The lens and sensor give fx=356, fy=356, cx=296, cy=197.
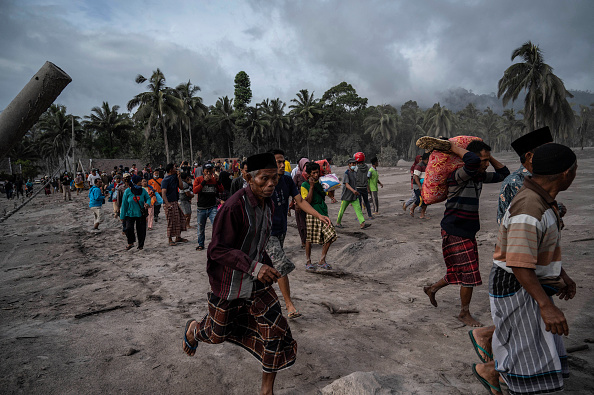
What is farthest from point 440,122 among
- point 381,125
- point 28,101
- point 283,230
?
point 28,101

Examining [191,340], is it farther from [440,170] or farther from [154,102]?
[154,102]

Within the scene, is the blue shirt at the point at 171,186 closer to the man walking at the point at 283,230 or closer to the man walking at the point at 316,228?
the man walking at the point at 316,228

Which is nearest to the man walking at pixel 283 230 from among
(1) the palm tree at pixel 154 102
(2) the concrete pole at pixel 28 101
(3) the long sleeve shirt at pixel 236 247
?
(3) the long sleeve shirt at pixel 236 247

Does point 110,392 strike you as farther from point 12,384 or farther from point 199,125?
point 199,125

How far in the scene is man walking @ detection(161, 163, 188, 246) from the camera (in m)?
8.32

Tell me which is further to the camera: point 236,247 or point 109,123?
point 109,123

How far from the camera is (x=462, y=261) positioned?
3.63 meters

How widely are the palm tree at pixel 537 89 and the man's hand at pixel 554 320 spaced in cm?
3335

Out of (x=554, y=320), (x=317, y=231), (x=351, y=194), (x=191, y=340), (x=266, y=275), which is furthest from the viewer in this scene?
(x=351, y=194)

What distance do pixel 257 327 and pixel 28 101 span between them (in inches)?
74.2

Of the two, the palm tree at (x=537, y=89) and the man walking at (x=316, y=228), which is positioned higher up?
the palm tree at (x=537, y=89)

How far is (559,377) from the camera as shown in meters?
2.03

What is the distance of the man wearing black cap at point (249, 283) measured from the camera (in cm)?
235

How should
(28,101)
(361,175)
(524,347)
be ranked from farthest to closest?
(361,175) → (524,347) → (28,101)
